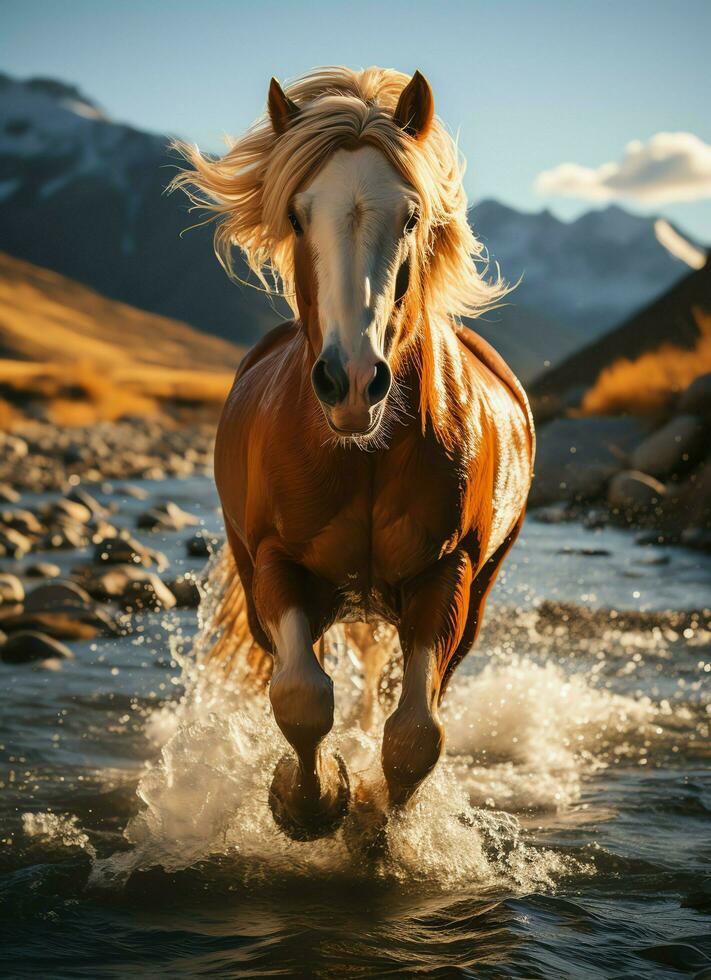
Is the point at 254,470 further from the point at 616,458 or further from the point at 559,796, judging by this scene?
the point at 616,458

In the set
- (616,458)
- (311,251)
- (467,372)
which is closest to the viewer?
(311,251)

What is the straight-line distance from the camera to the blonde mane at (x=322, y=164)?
2932 mm

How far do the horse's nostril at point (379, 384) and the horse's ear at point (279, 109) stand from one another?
91 centimetres

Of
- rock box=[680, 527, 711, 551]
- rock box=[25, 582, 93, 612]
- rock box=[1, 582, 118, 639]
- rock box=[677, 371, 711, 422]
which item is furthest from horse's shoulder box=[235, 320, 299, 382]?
rock box=[677, 371, 711, 422]

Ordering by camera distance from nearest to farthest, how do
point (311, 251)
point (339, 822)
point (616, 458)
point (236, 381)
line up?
point (311, 251) < point (339, 822) < point (236, 381) < point (616, 458)

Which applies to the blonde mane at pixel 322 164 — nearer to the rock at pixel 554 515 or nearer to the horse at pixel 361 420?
the horse at pixel 361 420

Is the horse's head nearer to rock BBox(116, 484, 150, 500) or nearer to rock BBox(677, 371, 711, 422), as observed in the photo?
rock BBox(677, 371, 711, 422)

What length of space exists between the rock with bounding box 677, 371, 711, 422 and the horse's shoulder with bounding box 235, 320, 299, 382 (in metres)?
9.78

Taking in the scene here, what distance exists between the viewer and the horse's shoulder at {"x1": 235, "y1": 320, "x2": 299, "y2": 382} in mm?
4719

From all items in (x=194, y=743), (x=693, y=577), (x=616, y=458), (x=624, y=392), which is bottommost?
(x=194, y=743)

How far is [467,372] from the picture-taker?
368 centimetres

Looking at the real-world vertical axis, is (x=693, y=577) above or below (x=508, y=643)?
above

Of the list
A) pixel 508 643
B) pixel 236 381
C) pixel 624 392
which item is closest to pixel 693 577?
pixel 508 643

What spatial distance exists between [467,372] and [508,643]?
3901 millimetres
